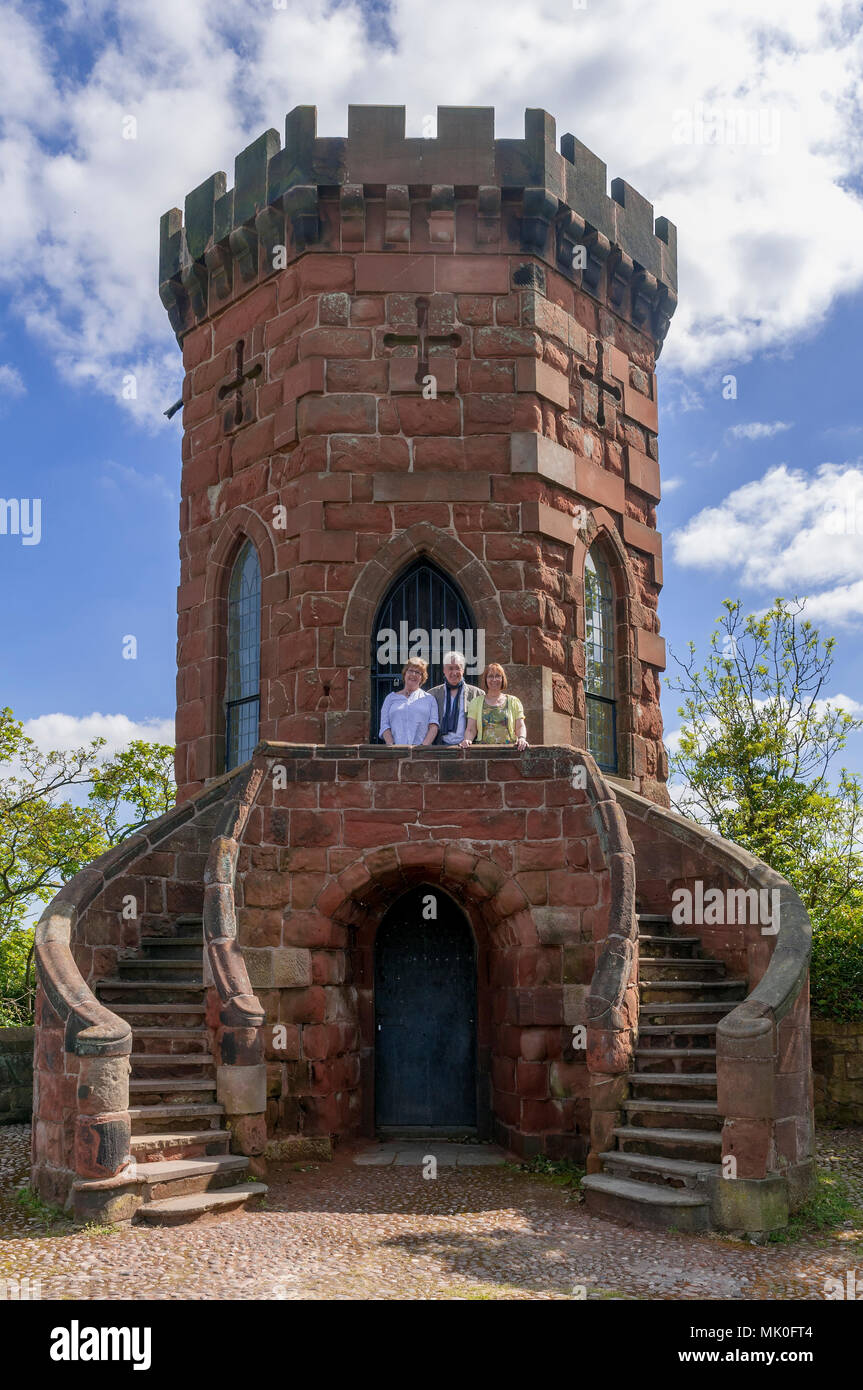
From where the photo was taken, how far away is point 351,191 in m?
13.1

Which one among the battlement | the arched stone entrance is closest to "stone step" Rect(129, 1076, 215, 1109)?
the arched stone entrance

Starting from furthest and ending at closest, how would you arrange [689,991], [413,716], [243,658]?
[243,658], [413,716], [689,991]

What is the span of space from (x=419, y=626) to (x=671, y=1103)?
19.1 feet

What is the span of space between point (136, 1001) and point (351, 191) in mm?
8425

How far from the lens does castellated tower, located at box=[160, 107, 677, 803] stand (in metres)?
12.9

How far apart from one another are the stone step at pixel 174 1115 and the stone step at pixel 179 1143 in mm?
49

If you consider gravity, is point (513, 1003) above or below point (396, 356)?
below

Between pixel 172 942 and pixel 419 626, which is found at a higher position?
pixel 419 626

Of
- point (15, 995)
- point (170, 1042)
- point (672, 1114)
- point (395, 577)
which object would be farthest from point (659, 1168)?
point (15, 995)

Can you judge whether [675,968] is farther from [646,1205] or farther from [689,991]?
[646,1205]

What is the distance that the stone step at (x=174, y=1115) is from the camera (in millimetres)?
8672

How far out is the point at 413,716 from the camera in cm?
1105
